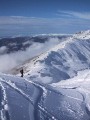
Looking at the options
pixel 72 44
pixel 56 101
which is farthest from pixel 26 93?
pixel 72 44

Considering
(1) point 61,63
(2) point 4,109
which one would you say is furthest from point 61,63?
(2) point 4,109

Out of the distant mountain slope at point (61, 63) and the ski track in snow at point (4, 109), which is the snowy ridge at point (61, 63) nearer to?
the distant mountain slope at point (61, 63)

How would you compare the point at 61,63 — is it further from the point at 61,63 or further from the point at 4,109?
the point at 4,109

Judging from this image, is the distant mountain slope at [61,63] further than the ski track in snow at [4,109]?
Yes

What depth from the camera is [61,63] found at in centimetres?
8231

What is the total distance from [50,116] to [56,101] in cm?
260

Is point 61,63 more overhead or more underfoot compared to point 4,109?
more underfoot

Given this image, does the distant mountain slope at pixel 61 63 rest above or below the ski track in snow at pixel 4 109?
below

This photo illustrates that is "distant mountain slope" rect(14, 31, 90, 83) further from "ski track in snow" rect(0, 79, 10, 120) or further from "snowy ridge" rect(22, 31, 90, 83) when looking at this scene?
"ski track in snow" rect(0, 79, 10, 120)

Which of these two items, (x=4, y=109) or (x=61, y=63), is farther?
(x=61, y=63)

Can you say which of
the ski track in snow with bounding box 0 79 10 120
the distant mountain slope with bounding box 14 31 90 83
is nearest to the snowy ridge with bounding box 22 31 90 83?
the distant mountain slope with bounding box 14 31 90 83

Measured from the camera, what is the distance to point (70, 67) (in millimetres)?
81188

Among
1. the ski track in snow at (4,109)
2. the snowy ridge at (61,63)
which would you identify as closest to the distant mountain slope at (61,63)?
the snowy ridge at (61,63)

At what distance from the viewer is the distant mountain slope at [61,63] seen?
6794 centimetres
